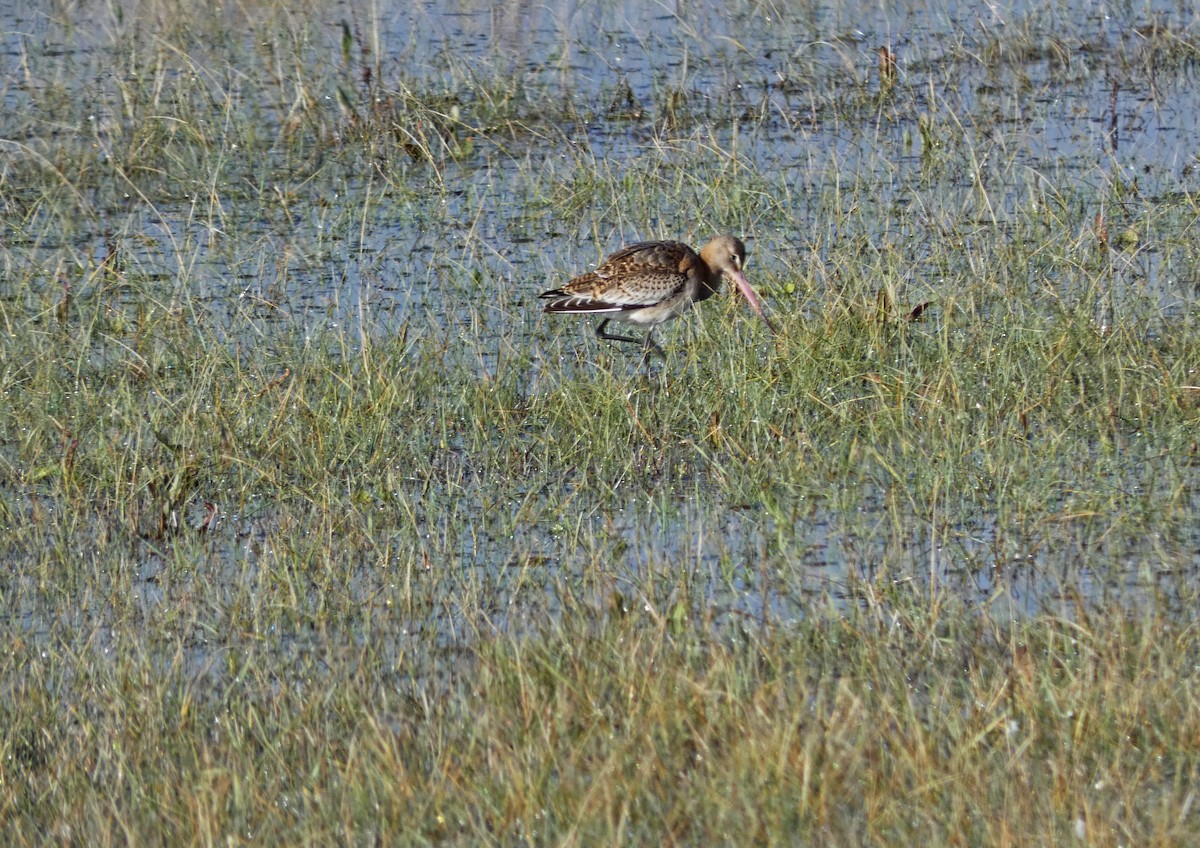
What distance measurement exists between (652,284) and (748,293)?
0.41 meters

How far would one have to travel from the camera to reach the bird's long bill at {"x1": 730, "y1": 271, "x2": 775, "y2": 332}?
768cm

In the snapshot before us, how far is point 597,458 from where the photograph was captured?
6699mm

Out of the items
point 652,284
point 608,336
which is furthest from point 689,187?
point 652,284

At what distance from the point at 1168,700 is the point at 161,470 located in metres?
3.52

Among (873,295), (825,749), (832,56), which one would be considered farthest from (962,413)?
(832,56)

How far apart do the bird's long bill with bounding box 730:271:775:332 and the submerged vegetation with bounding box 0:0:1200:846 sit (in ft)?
0.33

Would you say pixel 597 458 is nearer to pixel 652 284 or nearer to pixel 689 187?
pixel 652 284

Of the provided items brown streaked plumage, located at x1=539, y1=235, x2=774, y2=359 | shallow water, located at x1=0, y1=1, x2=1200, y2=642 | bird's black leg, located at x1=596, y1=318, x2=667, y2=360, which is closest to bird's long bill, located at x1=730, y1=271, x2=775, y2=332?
brown streaked plumage, located at x1=539, y1=235, x2=774, y2=359

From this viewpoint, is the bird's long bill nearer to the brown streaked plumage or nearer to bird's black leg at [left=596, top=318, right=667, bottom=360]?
the brown streaked plumage

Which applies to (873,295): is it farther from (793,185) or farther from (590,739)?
(590,739)

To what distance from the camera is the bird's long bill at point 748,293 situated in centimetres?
768

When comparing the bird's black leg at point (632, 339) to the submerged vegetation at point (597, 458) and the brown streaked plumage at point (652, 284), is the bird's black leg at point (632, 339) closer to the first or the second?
the brown streaked plumage at point (652, 284)

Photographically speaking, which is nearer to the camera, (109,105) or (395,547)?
(395,547)

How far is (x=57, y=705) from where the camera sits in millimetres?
5012
